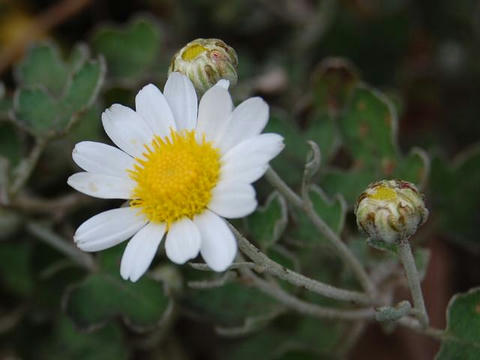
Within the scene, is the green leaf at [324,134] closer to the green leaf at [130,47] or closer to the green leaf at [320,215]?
the green leaf at [320,215]

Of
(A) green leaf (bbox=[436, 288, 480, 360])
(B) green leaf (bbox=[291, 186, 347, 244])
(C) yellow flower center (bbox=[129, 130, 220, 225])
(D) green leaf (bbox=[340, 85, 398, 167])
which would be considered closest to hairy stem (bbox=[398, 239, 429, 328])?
(A) green leaf (bbox=[436, 288, 480, 360])

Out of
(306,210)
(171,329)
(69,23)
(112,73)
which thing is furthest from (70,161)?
(306,210)

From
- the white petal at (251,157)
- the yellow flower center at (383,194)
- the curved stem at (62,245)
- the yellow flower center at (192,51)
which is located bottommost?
the curved stem at (62,245)

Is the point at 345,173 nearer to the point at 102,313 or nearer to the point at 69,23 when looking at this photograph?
the point at 102,313

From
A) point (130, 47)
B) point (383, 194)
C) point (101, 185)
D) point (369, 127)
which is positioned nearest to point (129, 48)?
point (130, 47)

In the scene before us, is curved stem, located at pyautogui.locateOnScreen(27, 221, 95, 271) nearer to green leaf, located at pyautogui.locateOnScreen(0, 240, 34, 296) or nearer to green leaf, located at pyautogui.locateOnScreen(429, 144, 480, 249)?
green leaf, located at pyautogui.locateOnScreen(0, 240, 34, 296)

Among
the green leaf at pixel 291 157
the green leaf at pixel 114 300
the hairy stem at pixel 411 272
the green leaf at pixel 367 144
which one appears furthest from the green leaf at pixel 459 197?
the green leaf at pixel 114 300

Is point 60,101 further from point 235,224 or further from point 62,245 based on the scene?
point 235,224
